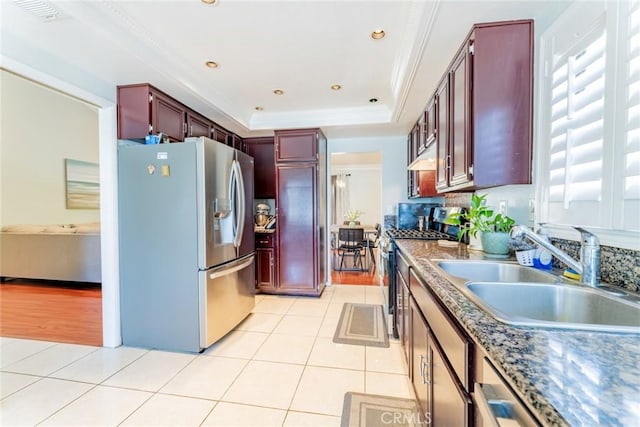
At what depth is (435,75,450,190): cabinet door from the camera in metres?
2.08

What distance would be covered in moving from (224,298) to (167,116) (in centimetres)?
183

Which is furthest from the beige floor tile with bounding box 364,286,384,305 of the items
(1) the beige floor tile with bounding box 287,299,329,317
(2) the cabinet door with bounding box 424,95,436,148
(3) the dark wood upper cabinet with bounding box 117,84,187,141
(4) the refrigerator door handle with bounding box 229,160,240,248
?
(3) the dark wood upper cabinet with bounding box 117,84,187,141

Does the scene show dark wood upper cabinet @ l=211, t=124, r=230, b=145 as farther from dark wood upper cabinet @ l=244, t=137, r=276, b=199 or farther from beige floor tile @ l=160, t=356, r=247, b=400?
beige floor tile @ l=160, t=356, r=247, b=400

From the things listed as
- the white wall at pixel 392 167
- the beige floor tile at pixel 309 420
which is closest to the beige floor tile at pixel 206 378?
the beige floor tile at pixel 309 420

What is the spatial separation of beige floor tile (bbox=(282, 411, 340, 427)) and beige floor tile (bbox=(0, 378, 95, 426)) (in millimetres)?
1406

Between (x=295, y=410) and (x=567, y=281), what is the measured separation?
156 cm

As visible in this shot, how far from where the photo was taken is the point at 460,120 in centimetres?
179

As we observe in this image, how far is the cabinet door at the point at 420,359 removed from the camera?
124cm

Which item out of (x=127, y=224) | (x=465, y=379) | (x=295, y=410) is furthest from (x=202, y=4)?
(x=295, y=410)

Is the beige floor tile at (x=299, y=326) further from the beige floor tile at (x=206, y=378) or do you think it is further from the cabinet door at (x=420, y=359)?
the cabinet door at (x=420, y=359)

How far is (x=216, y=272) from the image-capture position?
7.88ft

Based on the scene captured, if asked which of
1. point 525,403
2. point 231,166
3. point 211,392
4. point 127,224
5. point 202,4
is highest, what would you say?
point 202,4

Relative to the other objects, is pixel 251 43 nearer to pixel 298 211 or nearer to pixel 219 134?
pixel 219 134

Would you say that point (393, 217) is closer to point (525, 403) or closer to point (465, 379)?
point (465, 379)
